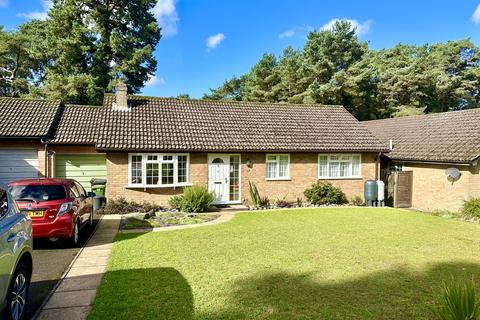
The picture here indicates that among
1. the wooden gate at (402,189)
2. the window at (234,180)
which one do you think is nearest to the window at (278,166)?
the window at (234,180)

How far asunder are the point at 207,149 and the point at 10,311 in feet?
38.3

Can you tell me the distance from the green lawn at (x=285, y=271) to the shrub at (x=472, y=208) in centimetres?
281

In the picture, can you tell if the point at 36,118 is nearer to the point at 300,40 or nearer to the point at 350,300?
the point at 350,300

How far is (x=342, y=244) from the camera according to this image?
9133 millimetres

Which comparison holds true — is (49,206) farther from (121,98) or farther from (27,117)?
(27,117)

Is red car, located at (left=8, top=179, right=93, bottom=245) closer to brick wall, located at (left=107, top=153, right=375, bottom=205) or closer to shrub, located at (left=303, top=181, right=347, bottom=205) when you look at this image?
brick wall, located at (left=107, top=153, right=375, bottom=205)

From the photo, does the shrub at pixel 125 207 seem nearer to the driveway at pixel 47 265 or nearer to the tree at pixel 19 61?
the driveway at pixel 47 265

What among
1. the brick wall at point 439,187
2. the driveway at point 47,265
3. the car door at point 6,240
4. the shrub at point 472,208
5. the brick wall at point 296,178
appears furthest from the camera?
the brick wall at point 296,178

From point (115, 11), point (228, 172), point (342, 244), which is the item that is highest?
Result: point (115, 11)

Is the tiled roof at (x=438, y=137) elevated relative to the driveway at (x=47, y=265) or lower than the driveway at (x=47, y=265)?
elevated

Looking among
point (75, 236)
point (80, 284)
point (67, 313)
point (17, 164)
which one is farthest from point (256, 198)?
point (17, 164)

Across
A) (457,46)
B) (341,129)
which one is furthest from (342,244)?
(457,46)

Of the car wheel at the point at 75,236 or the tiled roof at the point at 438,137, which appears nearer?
the car wheel at the point at 75,236

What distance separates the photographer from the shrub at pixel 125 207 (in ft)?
45.8
